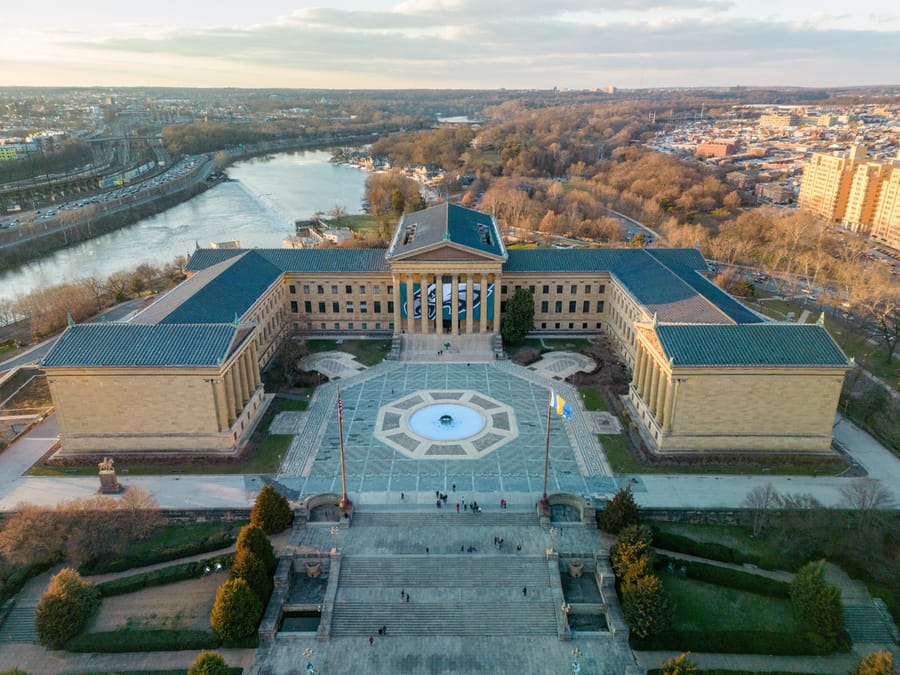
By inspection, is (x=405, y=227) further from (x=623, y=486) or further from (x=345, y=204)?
(x=345, y=204)

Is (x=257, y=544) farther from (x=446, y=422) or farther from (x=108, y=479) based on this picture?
(x=446, y=422)

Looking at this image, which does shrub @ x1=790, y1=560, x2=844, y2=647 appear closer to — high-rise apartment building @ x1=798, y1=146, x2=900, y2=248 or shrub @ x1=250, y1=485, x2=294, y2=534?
shrub @ x1=250, y1=485, x2=294, y2=534

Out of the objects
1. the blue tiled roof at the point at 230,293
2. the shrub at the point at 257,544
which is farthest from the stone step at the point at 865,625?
the blue tiled roof at the point at 230,293

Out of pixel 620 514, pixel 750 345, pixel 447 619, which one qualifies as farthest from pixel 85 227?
pixel 750 345

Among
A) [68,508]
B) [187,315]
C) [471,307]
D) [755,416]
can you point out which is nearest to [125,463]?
[68,508]

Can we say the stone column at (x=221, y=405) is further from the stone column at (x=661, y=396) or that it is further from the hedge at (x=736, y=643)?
the stone column at (x=661, y=396)

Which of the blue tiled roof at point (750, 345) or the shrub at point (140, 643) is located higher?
the blue tiled roof at point (750, 345)
